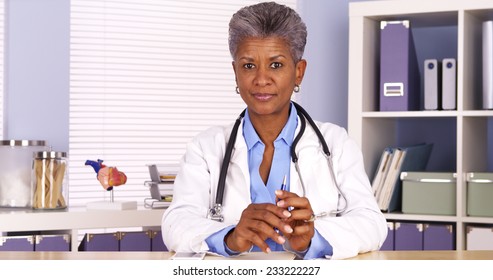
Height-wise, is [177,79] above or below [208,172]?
above

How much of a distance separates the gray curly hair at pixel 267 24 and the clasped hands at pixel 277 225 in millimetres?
443

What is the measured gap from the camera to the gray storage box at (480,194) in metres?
3.01

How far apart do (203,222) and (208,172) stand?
0.20m

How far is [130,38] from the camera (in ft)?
11.3

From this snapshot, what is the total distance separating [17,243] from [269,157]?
4.27 ft

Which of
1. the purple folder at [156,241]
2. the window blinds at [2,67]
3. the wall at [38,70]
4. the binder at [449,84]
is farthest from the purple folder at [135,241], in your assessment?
the binder at [449,84]

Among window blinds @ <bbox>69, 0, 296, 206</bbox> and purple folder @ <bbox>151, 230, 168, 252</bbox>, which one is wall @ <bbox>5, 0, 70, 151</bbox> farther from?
purple folder @ <bbox>151, 230, 168, 252</bbox>

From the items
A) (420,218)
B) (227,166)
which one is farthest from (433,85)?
(227,166)

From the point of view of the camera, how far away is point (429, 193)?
311cm

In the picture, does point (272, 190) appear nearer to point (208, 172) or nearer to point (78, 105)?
point (208, 172)

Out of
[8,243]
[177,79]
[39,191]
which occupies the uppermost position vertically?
[177,79]

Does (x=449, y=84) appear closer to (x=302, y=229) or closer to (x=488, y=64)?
(x=488, y=64)
